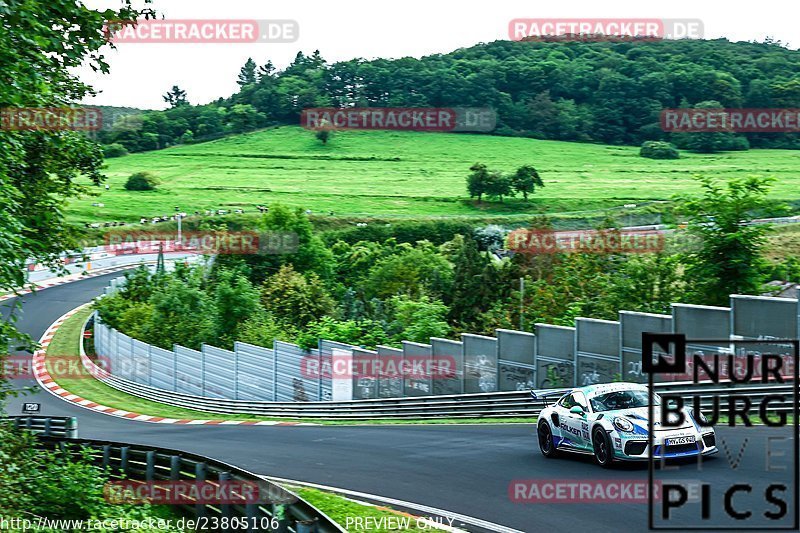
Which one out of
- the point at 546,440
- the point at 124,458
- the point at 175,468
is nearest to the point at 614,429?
the point at 546,440

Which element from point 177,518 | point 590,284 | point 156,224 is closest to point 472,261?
point 590,284

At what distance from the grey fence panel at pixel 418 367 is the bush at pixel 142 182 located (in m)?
101

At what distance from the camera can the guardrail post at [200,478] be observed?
14219 mm

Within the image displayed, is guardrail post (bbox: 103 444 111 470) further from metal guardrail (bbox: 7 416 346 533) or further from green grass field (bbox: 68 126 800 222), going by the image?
green grass field (bbox: 68 126 800 222)

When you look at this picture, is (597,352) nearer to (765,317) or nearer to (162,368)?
(765,317)

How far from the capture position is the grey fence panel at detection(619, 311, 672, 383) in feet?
74.1

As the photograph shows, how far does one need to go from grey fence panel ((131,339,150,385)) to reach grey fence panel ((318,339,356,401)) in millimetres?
15208

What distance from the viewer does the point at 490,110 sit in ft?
501

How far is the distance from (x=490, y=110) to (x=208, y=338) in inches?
4339

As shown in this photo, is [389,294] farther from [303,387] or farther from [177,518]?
[177,518]

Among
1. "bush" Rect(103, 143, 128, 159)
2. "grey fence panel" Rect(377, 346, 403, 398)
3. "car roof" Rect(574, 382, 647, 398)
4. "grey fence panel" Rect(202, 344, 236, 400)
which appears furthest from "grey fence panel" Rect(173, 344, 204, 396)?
"bush" Rect(103, 143, 128, 159)

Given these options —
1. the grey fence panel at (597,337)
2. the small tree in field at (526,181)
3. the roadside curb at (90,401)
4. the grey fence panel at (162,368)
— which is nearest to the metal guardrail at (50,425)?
the roadside curb at (90,401)

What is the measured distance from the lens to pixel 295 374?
36.3 meters

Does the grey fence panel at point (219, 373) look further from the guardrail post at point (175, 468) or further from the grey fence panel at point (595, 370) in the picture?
the guardrail post at point (175, 468)
